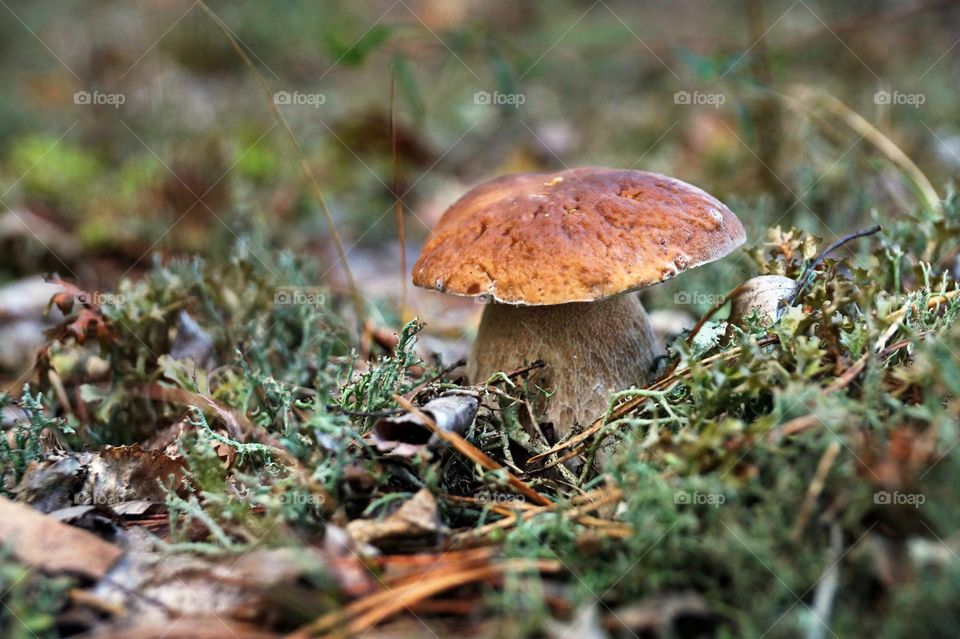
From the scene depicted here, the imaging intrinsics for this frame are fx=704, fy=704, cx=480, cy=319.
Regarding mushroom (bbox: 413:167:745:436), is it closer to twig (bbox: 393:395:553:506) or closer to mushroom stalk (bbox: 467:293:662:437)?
mushroom stalk (bbox: 467:293:662:437)

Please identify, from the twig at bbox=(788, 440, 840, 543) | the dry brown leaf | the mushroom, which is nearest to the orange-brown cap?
the mushroom

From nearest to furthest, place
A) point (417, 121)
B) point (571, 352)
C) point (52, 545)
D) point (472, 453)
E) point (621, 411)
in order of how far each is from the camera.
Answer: point (52, 545)
point (472, 453)
point (621, 411)
point (571, 352)
point (417, 121)

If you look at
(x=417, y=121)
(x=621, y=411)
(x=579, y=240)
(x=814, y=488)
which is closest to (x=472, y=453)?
(x=621, y=411)

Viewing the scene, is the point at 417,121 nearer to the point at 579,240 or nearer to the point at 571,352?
the point at 571,352

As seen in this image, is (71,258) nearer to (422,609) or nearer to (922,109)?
(422,609)

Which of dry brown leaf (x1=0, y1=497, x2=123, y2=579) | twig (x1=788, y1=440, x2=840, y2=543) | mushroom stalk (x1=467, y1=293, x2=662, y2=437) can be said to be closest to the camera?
twig (x1=788, y1=440, x2=840, y2=543)

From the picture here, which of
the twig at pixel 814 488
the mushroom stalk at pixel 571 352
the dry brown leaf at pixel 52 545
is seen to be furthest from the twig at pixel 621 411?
the dry brown leaf at pixel 52 545

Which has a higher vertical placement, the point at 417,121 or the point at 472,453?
the point at 417,121

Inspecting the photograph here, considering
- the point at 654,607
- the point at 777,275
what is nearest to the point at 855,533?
the point at 654,607
